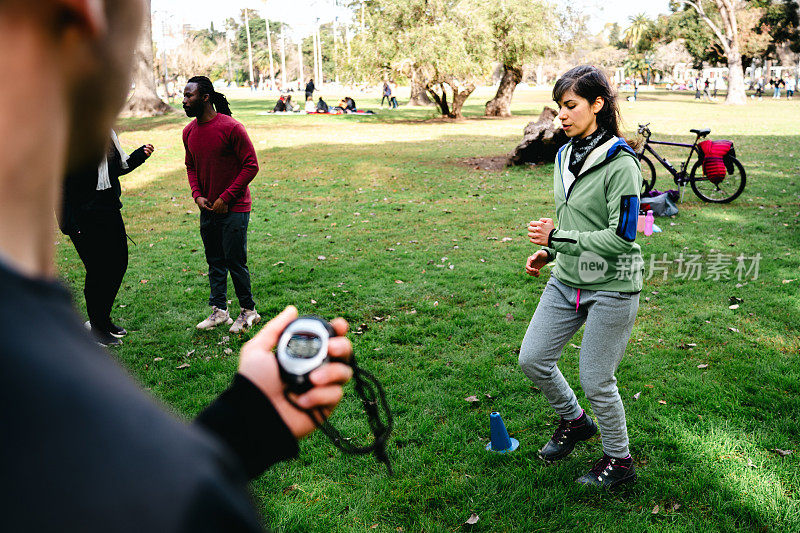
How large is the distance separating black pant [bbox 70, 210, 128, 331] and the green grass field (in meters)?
0.57

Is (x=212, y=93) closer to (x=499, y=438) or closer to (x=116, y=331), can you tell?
(x=116, y=331)

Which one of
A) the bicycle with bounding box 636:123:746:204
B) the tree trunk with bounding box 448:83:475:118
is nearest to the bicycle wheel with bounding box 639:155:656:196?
the bicycle with bounding box 636:123:746:204

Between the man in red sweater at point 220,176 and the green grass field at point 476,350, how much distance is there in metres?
0.77

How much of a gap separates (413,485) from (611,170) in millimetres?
2366

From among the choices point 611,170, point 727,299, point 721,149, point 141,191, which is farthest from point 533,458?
point 141,191

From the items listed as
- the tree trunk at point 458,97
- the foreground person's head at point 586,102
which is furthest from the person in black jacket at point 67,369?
the tree trunk at point 458,97

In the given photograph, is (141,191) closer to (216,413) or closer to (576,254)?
(576,254)

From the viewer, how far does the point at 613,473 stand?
3.87 meters

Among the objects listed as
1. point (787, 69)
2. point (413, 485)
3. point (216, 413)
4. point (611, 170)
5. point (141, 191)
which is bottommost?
point (413, 485)

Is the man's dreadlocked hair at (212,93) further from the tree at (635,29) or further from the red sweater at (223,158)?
the tree at (635,29)

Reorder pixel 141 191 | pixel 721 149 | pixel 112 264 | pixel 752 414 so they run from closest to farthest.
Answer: pixel 752 414
pixel 112 264
pixel 721 149
pixel 141 191

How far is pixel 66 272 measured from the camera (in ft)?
27.9

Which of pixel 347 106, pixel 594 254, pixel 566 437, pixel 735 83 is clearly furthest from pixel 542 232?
pixel 735 83

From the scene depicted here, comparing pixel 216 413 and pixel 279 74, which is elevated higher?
pixel 279 74
